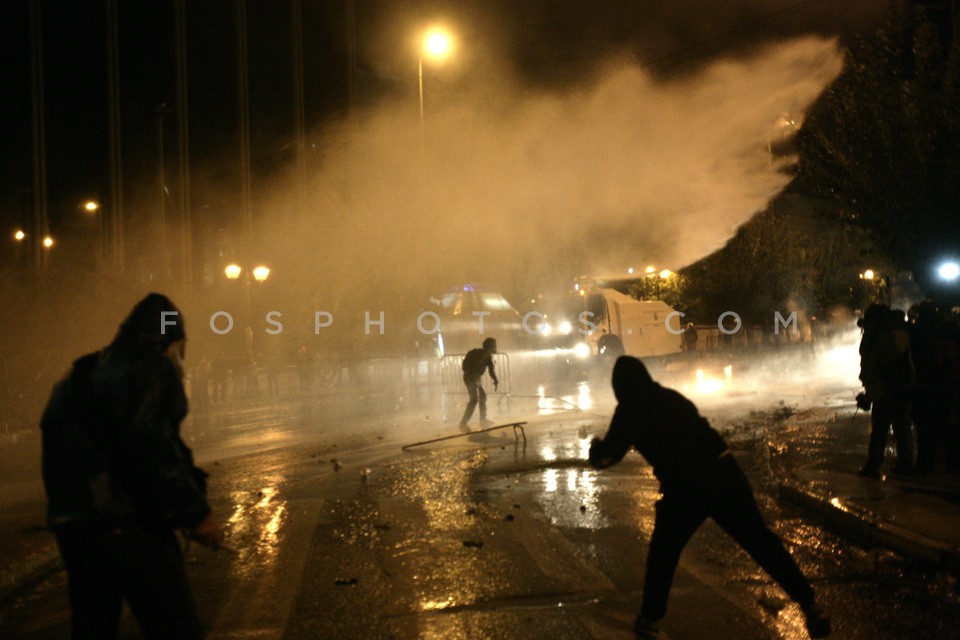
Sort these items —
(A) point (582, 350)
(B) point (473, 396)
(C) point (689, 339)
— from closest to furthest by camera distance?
(B) point (473, 396)
(A) point (582, 350)
(C) point (689, 339)

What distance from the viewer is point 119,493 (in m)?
2.61

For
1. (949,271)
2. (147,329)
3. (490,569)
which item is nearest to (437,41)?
(949,271)

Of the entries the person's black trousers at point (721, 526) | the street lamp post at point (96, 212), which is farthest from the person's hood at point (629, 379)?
the street lamp post at point (96, 212)

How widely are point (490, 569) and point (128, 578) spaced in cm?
302

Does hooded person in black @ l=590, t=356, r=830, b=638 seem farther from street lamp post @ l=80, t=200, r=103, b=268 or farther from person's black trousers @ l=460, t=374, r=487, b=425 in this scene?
street lamp post @ l=80, t=200, r=103, b=268

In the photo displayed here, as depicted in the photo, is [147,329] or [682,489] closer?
[147,329]

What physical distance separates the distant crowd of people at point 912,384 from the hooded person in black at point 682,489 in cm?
401

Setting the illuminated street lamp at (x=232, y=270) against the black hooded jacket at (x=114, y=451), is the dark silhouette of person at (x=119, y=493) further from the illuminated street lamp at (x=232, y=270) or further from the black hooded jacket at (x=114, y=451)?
the illuminated street lamp at (x=232, y=270)

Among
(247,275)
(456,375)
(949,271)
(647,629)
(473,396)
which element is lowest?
(647,629)

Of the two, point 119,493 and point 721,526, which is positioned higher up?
point 119,493

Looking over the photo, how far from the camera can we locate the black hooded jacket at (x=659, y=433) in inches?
148

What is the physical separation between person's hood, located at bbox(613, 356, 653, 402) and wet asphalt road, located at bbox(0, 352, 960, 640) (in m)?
1.27

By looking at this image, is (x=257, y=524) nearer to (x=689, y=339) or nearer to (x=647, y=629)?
(x=647, y=629)

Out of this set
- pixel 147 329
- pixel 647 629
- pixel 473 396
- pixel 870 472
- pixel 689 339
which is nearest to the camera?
pixel 147 329
